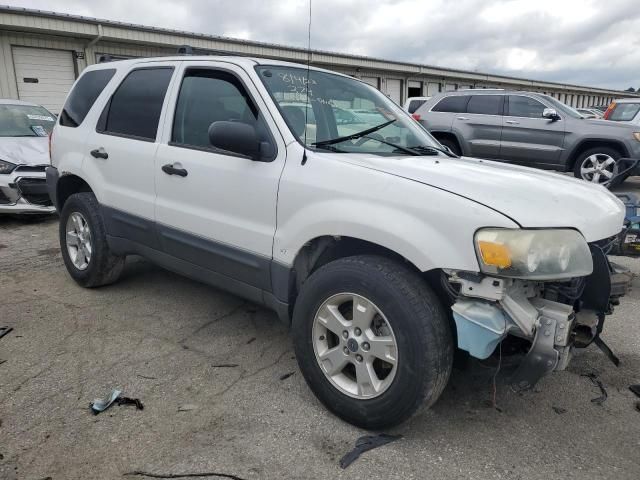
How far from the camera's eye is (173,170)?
3.37 meters

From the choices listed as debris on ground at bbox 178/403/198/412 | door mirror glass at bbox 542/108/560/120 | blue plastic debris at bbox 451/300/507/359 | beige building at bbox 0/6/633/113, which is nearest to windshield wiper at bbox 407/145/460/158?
blue plastic debris at bbox 451/300/507/359

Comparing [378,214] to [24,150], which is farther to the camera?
[24,150]

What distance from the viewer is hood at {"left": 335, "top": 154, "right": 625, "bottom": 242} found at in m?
2.25

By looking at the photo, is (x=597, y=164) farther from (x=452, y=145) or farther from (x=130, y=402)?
(x=130, y=402)

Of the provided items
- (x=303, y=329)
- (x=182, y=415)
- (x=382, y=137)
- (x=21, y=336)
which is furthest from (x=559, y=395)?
(x=21, y=336)

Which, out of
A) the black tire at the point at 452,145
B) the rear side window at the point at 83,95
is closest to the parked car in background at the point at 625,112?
the black tire at the point at 452,145

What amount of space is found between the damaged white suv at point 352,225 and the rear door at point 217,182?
1 cm

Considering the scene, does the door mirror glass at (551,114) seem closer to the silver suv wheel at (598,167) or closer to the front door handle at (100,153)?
the silver suv wheel at (598,167)

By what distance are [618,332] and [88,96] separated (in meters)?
4.60

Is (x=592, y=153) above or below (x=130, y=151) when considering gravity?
below

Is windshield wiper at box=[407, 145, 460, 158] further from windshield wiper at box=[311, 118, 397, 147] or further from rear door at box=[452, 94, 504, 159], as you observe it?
rear door at box=[452, 94, 504, 159]

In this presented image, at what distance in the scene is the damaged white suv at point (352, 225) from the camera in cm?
221

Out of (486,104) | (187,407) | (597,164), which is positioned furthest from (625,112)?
(187,407)

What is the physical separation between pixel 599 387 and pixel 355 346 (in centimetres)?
157
